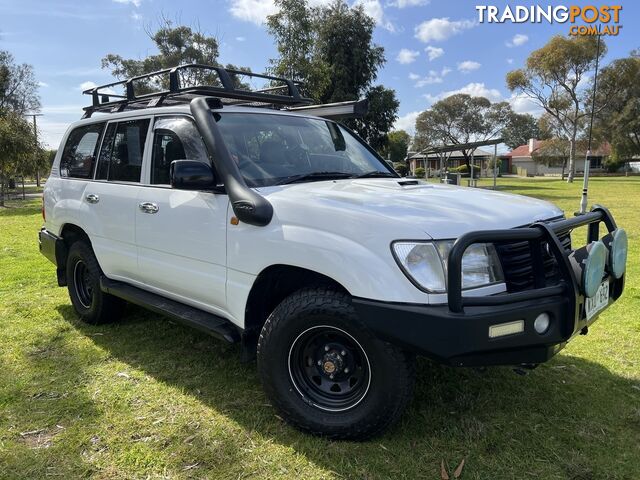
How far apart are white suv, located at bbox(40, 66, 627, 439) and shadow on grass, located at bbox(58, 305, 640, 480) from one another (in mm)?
190

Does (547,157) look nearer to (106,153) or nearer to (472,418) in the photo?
(106,153)

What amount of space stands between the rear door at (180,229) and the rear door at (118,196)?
147 mm

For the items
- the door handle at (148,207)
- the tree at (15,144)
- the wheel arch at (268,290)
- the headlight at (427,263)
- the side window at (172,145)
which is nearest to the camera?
the headlight at (427,263)

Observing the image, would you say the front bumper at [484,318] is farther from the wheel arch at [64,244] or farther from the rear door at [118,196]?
the wheel arch at [64,244]

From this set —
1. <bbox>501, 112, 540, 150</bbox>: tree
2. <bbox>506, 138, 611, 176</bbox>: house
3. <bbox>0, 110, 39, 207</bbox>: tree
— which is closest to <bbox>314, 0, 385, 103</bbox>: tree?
<bbox>0, 110, 39, 207</bbox>: tree

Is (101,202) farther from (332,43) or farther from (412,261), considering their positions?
(332,43)

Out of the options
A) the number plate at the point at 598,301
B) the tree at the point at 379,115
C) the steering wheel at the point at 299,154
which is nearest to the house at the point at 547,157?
the tree at the point at 379,115

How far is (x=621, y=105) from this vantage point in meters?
50.0

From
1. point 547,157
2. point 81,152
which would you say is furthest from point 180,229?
point 547,157

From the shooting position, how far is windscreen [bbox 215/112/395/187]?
323cm

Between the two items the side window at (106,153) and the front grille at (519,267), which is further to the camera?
the side window at (106,153)

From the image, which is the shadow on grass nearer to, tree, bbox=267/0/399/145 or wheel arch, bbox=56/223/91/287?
wheel arch, bbox=56/223/91/287

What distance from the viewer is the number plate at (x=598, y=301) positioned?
106 inches

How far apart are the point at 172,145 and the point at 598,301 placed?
2.94m
